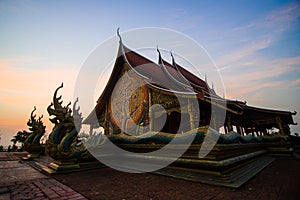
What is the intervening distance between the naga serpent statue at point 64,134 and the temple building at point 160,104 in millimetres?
2520

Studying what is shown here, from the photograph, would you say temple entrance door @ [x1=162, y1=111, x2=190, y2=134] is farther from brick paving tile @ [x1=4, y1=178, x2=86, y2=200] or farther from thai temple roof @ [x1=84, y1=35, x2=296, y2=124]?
brick paving tile @ [x1=4, y1=178, x2=86, y2=200]

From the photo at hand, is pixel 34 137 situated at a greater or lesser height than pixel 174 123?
lesser

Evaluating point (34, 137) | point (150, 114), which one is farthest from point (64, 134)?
point (34, 137)

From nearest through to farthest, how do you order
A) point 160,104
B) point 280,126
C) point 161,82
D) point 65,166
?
point 65,166 < point 160,104 < point 161,82 < point 280,126

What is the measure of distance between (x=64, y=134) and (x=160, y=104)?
14.1 ft

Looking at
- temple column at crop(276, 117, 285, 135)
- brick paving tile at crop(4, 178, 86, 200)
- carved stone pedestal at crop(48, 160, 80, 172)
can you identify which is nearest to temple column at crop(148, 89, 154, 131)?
carved stone pedestal at crop(48, 160, 80, 172)

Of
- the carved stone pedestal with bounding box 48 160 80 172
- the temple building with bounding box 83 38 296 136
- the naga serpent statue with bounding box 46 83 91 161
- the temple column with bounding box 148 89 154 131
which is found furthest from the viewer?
the temple column with bounding box 148 89 154 131

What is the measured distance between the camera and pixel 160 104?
723cm

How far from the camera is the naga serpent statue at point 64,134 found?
4102 mm

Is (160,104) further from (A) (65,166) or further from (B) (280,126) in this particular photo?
(B) (280,126)

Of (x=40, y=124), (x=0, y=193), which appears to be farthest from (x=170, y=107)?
(x=40, y=124)

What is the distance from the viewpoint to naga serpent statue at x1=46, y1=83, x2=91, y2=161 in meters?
4.10

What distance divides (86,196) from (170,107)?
5.29 m

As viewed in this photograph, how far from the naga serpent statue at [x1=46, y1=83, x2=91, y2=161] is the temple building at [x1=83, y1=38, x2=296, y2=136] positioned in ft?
8.27
